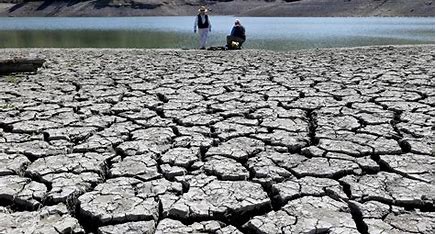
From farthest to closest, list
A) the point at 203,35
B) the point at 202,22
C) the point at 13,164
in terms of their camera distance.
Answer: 1. the point at 203,35
2. the point at 202,22
3. the point at 13,164

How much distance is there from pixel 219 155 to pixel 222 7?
64199mm

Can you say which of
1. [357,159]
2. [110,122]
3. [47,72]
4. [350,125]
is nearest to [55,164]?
[110,122]

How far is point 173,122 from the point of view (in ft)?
14.1

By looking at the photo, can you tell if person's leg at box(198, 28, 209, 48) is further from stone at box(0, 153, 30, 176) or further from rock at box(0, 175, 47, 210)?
rock at box(0, 175, 47, 210)

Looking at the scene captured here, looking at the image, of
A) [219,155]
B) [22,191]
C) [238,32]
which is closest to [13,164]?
[22,191]

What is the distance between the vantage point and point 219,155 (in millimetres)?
3393

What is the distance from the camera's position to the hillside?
48812 millimetres

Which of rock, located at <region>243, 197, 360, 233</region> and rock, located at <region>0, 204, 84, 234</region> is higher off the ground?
rock, located at <region>243, 197, 360, 233</region>

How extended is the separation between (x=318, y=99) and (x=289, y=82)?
1.09 meters

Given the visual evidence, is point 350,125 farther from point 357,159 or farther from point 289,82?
point 289,82

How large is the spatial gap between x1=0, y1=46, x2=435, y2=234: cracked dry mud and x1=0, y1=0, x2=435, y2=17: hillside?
44.3 metres

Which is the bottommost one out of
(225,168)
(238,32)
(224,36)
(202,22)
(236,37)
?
(224,36)

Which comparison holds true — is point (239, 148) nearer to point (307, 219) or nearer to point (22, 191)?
point (307, 219)

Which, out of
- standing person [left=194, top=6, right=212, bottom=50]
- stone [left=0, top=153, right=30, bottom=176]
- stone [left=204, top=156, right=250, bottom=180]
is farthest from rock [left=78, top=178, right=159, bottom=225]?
standing person [left=194, top=6, right=212, bottom=50]
